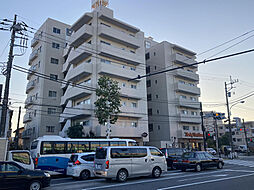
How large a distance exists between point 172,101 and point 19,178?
3601 cm

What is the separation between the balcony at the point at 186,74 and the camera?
147 ft

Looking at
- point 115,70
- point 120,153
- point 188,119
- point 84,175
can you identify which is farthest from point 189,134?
point 120,153

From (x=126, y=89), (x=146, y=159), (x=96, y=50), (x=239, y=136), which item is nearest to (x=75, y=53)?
(x=96, y=50)

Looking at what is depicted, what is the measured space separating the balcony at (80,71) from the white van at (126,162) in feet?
70.4

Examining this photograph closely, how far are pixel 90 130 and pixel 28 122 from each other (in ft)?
57.2

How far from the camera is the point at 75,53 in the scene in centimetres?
3597

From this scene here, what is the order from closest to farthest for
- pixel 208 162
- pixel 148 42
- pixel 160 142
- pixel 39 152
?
1. pixel 39 152
2. pixel 208 162
3. pixel 160 142
4. pixel 148 42

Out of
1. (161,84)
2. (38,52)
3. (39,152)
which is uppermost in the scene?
(38,52)

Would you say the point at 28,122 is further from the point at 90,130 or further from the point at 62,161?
the point at 62,161

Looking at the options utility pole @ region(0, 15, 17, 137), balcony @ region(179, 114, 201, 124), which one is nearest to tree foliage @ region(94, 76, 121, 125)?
utility pole @ region(0, 15, 17, 137)

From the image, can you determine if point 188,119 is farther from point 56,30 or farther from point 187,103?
point 56,30

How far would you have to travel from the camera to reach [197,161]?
17.0 m

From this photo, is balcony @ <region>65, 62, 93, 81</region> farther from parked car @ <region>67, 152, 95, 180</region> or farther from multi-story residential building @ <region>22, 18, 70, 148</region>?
parked car @ <region>67, 152, 95, 180</region>

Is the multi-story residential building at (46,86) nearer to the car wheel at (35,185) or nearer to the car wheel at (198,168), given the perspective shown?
the car wheel at (198,168)
